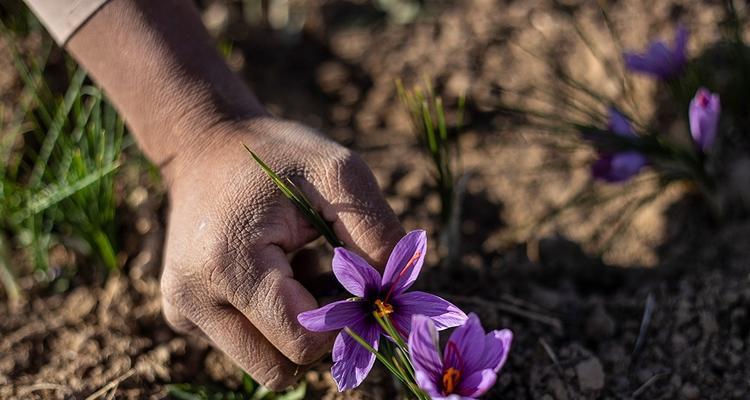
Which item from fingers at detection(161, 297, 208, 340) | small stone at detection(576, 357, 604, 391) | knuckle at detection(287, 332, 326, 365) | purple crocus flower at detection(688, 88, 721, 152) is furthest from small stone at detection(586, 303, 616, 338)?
fingers at detection(161, 297, 208, 340)

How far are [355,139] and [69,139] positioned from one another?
0.82m

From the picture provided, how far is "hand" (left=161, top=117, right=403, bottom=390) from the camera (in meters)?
1.36

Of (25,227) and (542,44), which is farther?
(542,44)

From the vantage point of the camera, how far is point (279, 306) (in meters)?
1.33

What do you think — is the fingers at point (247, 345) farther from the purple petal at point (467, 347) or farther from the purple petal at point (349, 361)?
the purple petal at point (467, 347)

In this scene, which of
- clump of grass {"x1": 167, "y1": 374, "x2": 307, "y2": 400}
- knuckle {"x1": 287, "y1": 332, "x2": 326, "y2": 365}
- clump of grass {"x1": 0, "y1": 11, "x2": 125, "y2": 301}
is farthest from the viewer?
clump of grass {"x1": 0, "y1": 11, "x2": 125, "y2": 301}

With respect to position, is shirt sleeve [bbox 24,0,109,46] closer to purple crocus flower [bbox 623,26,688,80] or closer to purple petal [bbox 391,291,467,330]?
purple petal [bbox 391,291,467,330]

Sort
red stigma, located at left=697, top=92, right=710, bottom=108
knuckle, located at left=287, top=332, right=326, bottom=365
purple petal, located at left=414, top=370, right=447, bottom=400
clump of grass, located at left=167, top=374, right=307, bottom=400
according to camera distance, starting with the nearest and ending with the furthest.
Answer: purple petal, located at left=414, top=370, right=447, bottom=400 < knuckle, located at left=287, top=332, right=326, bottom=365 < clump of grass, located at left=167, top=374, right=307, bottom=400 < red stigma, located at left=697, top=92, right=710, bottom=108

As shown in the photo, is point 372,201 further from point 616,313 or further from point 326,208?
point 616,313

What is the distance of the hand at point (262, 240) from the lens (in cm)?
136

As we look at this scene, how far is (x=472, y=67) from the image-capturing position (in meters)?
2.49

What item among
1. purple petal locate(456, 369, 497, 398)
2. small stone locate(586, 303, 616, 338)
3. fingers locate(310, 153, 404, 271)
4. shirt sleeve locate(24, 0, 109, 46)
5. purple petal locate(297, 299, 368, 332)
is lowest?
small stone locate(586, 303, 616, 338)

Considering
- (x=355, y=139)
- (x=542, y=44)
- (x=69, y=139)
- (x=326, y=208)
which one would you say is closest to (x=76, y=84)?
(x=69, y=139)

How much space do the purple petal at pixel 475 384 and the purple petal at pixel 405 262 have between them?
0.18 metres
